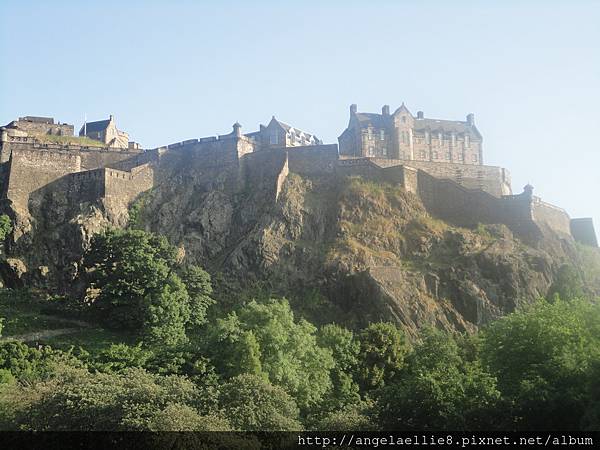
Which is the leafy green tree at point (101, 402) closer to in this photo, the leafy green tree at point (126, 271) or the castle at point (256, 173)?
the leafy green tree at point (126, 271)

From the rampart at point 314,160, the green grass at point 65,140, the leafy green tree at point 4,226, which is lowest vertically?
the leafy green tree at point 4,226

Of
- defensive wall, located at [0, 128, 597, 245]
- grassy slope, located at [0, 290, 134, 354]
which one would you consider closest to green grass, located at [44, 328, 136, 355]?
grassy slope, located at [0, 290, 134, 354]

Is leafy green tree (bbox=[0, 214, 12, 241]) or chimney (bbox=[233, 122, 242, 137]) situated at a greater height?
chimney (bbox=[233, 122, 242, 137])

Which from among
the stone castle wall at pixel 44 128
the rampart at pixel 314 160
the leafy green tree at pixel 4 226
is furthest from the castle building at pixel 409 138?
the leafy green tree at pixel 4 226

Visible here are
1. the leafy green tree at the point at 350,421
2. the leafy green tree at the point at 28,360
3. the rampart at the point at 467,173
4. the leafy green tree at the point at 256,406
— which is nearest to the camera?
the leafy green tree at the point at 256,406

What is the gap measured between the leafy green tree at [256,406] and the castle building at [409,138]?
46.6 m

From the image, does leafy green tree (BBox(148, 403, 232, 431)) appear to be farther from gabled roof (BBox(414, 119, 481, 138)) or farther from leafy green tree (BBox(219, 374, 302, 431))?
gabled roof (BBox(414, 119, 481, 138))

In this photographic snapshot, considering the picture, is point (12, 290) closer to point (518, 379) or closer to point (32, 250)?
point (32, 250)

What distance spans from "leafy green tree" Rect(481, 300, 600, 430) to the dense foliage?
3.2 inches

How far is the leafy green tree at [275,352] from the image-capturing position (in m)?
48.2

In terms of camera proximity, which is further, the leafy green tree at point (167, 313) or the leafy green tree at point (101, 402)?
the leafy green tree at point (167, 313)

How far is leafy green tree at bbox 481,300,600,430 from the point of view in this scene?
38.2m

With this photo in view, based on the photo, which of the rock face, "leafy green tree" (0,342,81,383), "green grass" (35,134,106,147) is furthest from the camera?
"green grass" (35,134,106,147)

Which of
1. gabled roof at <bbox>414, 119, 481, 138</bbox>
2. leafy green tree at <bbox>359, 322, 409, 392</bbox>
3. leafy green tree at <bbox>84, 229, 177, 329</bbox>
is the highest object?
gabled roof at <bbox>414, 119, 481, 138</bbox>
